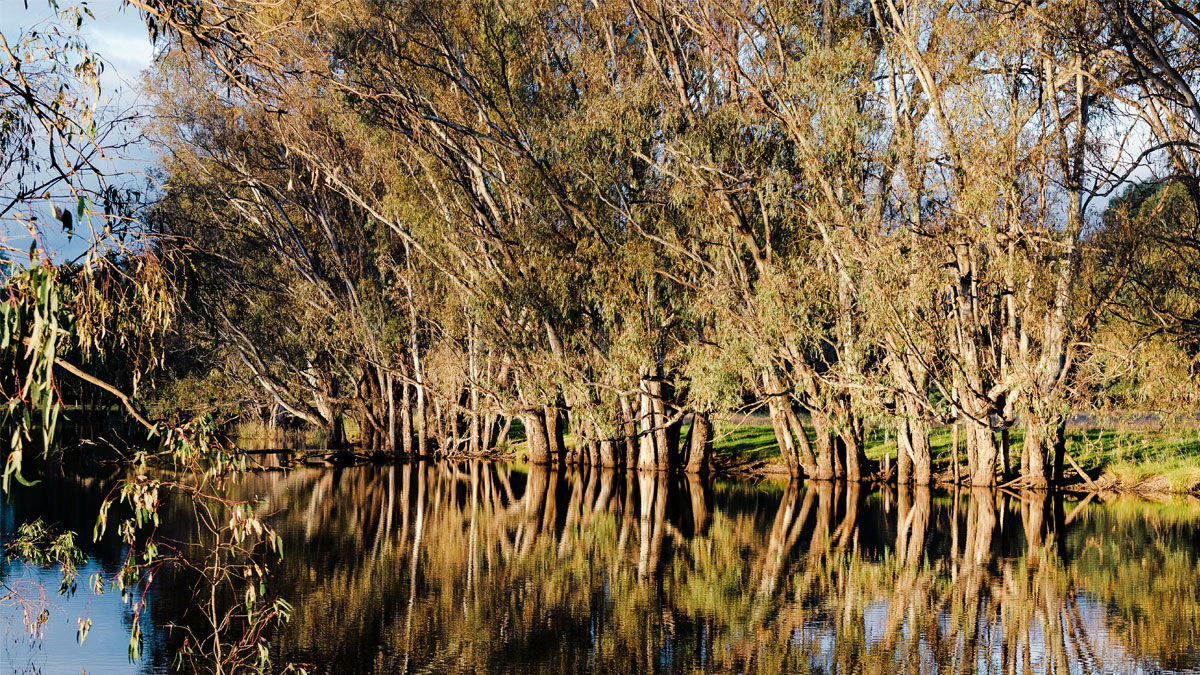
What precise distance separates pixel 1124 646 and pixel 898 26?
9.37m

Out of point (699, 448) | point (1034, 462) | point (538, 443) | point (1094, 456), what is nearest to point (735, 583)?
point (1034, 462)

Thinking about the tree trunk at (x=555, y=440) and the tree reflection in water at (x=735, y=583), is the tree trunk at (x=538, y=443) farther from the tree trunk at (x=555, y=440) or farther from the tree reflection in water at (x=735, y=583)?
the tree reflection in water at (x=735, y=583)

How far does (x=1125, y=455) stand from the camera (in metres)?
17.9

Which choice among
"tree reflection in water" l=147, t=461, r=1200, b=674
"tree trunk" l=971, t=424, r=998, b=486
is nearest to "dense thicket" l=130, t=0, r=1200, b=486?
"tree trunk" l=971, t=424, r=998, b=486

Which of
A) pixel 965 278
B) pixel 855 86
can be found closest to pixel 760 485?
pixel 965 278

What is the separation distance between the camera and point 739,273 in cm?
1642

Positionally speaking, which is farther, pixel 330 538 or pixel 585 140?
pixel 585 140

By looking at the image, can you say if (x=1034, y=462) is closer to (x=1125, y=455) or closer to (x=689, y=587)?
(x=1125, y=455)

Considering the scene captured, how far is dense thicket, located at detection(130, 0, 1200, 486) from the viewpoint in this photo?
561 inches

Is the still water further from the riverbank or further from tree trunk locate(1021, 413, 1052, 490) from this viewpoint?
the riverbank

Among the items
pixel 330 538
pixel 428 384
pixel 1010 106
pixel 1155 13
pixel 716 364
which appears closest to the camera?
pixel 330 538

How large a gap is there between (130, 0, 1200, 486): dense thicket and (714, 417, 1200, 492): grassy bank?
2.63ft

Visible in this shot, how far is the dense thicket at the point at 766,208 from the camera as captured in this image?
14.2 metres

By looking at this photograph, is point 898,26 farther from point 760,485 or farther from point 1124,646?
point 1124,646
